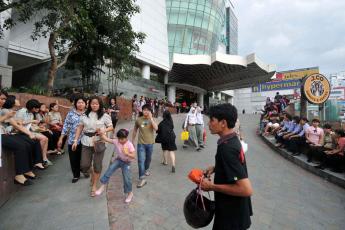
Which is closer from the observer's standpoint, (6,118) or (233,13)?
(6,118)

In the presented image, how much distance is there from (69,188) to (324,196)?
4.95m

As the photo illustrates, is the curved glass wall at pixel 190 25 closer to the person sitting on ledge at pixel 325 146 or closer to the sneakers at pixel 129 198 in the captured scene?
the person sitting on ledge at pixel 325 146

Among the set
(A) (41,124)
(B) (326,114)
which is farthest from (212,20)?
(A) (41,124)

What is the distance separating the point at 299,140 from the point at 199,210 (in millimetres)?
7112

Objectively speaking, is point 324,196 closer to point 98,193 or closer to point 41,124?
point 98,193

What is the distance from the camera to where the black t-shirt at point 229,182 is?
1.75 m

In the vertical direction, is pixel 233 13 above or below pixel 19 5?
above

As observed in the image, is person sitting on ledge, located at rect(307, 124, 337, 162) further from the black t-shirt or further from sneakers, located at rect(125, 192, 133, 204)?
the black t-shirt

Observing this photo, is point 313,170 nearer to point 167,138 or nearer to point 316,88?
point 167,138

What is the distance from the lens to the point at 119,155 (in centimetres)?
412

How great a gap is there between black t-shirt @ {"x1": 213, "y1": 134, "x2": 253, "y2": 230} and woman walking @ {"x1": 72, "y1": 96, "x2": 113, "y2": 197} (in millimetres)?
2816

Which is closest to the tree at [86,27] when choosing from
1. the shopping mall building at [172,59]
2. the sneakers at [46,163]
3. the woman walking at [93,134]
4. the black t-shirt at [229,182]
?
the sneakers at [46,163]

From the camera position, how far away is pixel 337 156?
593 cm

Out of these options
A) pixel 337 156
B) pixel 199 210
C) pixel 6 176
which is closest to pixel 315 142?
pixel 337 156
